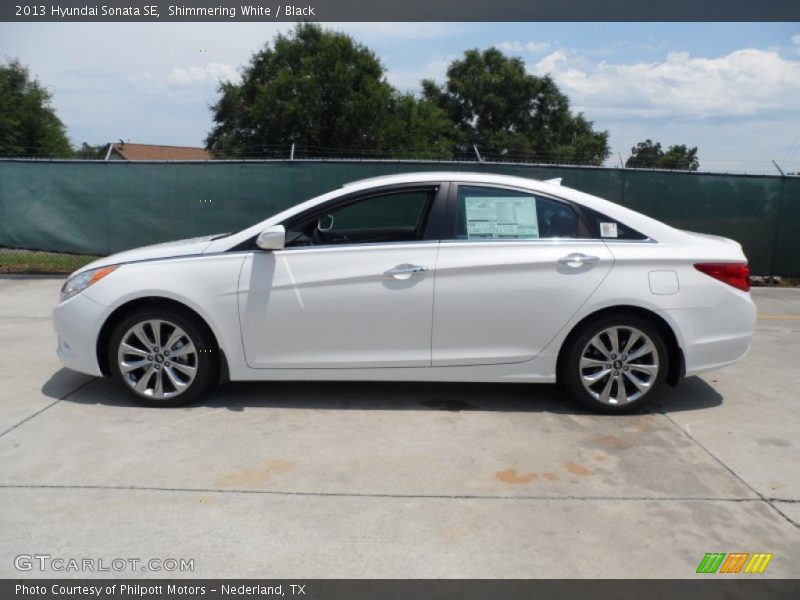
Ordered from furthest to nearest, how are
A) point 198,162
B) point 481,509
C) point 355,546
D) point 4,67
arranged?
point 4,67 < point 198,162 < point 481,509 < point 355,546

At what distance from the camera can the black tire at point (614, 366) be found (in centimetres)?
486

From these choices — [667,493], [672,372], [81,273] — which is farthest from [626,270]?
[81,273]

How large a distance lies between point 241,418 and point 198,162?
6649 mm

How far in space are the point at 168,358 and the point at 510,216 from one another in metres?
2.55

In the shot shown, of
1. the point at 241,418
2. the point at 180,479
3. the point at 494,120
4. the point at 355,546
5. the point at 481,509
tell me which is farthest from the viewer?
the point at 494,120

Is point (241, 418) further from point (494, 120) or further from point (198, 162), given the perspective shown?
point (494, 120)

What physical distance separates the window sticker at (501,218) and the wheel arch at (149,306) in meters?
1.89

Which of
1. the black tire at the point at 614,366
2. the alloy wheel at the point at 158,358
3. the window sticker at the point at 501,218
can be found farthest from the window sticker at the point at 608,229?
the alloy wheel at the point at 158,358

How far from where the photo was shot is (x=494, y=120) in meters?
45.4

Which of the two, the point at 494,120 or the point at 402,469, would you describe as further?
the point at 494,120

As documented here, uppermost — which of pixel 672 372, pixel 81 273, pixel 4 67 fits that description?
pixel 4 67

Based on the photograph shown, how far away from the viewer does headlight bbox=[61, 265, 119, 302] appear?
16.3ft

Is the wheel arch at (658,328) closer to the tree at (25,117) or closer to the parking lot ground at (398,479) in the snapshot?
the parking lot ground at (398,479)
